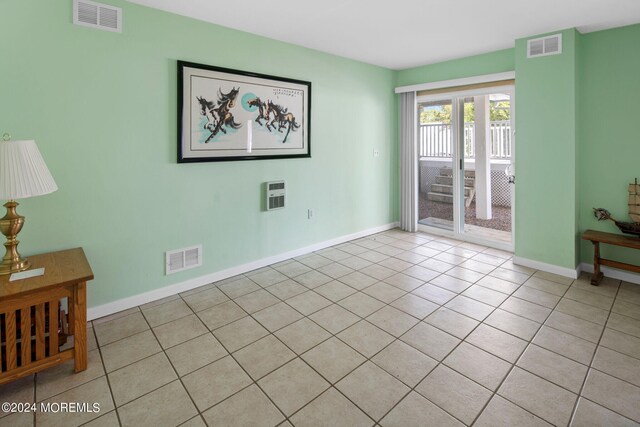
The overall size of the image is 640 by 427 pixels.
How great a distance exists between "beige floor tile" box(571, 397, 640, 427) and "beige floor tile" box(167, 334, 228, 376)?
80.7 inches

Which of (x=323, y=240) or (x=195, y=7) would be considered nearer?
(x=195, y=7)

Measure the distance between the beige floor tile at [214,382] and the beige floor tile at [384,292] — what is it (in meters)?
1.45

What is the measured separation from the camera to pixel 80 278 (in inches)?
80.6

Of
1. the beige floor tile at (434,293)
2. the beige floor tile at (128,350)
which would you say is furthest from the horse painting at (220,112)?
the beige floor tile at (434,293)

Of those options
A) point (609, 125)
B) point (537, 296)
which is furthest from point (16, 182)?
point (609, 125)

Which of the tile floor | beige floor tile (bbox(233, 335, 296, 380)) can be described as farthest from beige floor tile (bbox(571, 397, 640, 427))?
beige floor tile (bbox(233, 335, 296, 380))

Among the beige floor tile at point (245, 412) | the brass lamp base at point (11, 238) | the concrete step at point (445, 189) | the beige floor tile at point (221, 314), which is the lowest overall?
the beige floor tile at point (245, 412)

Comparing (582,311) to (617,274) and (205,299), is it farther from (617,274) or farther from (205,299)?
(205,299)

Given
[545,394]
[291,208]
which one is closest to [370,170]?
[291,208]

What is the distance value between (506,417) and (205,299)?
2.44 metres

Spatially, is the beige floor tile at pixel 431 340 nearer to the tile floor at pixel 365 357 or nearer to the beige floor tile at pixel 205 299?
the tile floor at pixel 365 357

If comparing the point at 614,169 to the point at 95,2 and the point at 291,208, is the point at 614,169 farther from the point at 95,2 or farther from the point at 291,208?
the point at 95,2

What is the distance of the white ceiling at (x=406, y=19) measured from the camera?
283 centimetres

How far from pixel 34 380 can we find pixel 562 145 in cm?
476
